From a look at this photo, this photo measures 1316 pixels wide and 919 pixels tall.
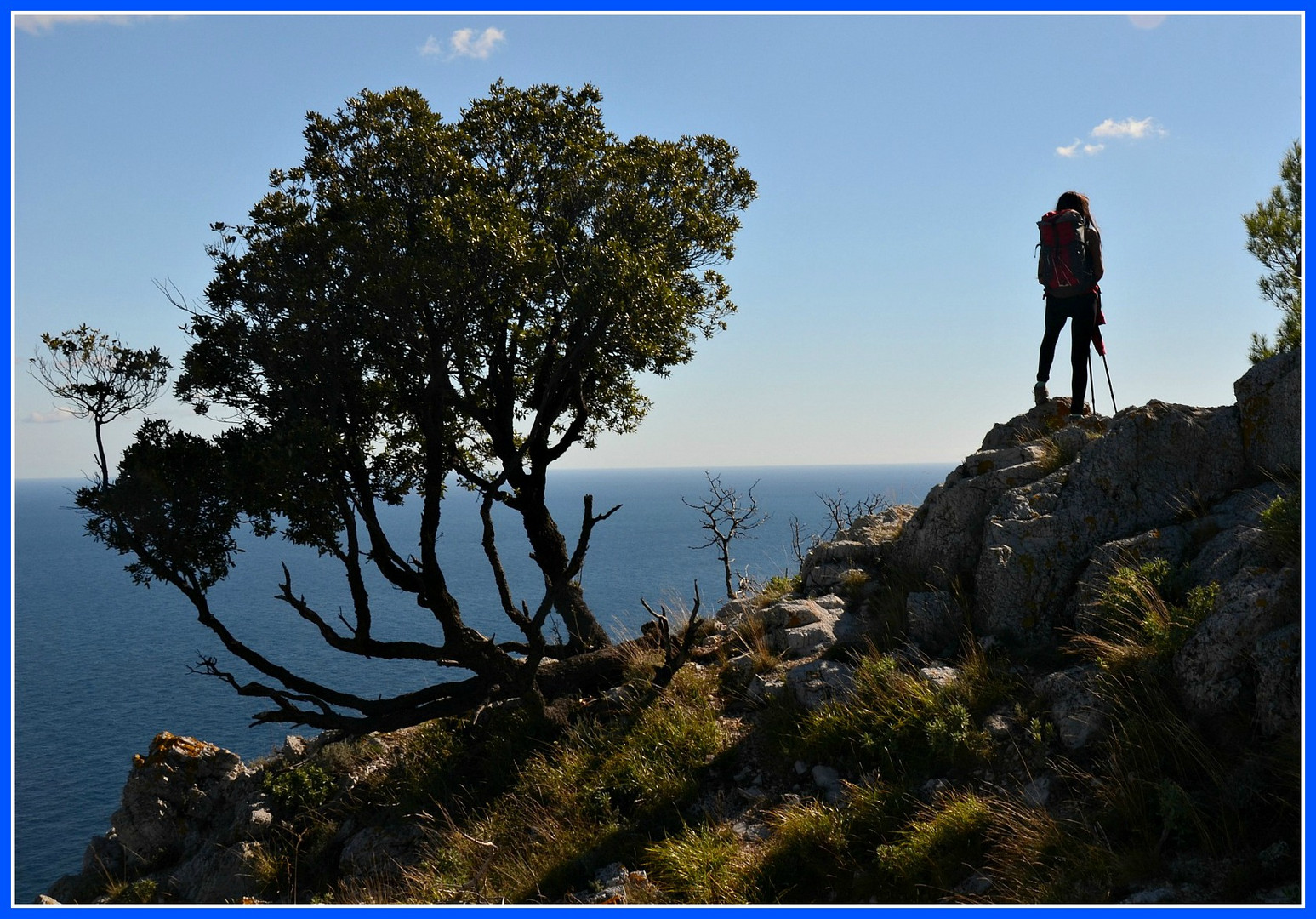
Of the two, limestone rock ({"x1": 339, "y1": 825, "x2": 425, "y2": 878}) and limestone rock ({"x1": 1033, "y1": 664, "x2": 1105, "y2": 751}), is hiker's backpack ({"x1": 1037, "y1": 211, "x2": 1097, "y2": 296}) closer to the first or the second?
limestone rock ({"x1": 1033, "y1": 664, "x2": 1105, "y2": 751})

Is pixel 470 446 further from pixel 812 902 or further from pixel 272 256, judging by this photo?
pixel 812 902

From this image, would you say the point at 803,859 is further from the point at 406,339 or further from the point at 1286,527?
the point at 406,339

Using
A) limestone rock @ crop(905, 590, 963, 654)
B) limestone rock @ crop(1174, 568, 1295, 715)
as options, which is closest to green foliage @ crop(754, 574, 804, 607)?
limestone rock @ crop(905, 590, 963, 654)

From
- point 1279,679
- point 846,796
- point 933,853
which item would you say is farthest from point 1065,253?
point 933,853

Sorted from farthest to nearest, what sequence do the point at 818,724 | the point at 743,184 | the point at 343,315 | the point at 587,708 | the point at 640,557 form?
the point at 640,557, the point at 743,184, the point at 587,708, the point at 343,315, the point at 818,724

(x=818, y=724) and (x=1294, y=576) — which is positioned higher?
(x=1294, y=576)

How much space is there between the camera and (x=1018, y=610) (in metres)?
Result: 12.4

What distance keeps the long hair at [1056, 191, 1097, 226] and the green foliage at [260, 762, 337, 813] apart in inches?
619

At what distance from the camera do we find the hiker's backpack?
1490 cm

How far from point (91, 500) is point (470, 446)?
7.40 metres

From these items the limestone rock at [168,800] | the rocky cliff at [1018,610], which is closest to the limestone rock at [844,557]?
the rocky cliff at [1018,610]

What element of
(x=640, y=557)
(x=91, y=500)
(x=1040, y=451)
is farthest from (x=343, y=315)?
(x=640, y=557)

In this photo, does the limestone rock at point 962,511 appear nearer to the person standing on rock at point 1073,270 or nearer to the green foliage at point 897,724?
the person standing on rock at point 1073,270

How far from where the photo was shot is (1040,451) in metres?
14.8
